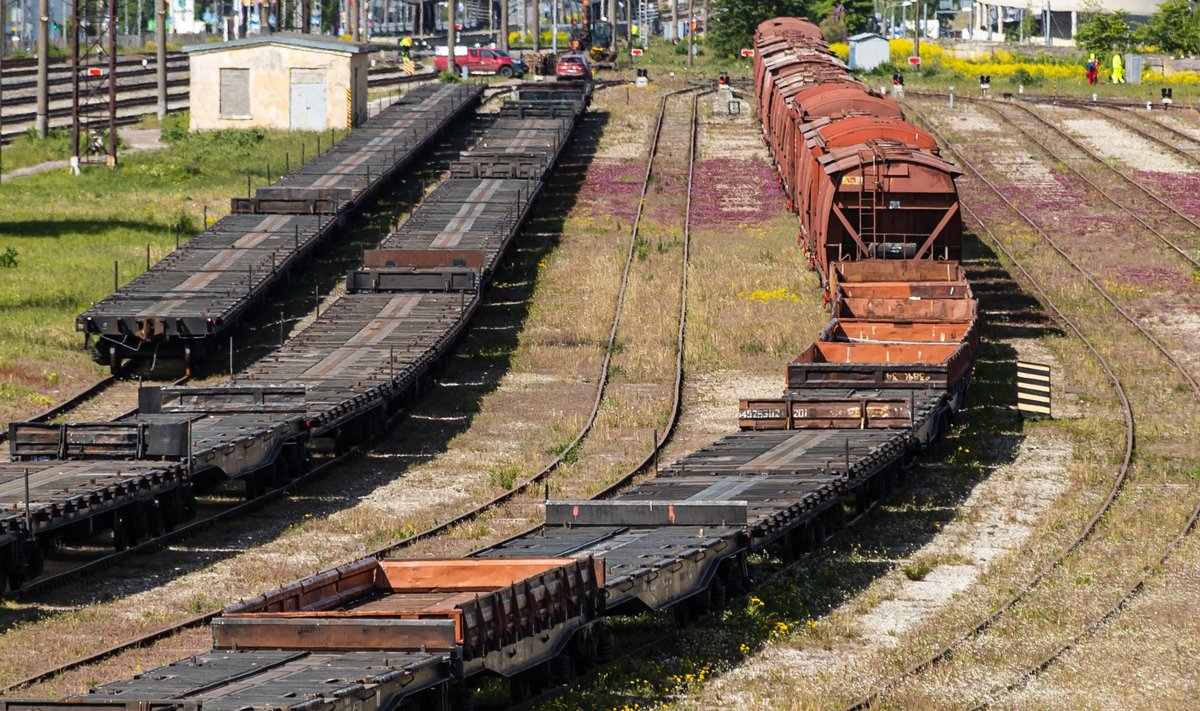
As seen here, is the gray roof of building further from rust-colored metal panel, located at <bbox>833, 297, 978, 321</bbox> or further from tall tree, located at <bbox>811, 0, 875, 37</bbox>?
tall tree, located at <bbox>811, 0, 875, 37</bbox>

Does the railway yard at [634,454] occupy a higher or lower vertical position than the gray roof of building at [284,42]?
lower

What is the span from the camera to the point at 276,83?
6394 centimetres

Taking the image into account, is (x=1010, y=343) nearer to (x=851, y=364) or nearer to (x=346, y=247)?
(x=851, y=364)

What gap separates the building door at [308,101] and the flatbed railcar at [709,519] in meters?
29.6

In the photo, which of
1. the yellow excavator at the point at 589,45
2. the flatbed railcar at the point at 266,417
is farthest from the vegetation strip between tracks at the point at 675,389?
the yellow excavator at the point at 589,45

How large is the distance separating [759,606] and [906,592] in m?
2.21

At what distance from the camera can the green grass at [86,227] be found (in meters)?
35.0

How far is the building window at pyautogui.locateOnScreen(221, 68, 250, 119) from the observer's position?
6438cm

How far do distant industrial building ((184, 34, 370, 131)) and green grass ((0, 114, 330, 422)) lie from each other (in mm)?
1080

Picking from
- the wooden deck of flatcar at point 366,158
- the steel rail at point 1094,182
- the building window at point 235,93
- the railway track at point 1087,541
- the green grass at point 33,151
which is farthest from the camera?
the building window at point 235,93

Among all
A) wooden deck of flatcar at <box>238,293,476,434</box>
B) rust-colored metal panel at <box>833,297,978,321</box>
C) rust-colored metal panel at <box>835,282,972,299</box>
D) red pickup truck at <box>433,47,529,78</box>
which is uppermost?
red pickup truck at <box>433,47,529,78</box>

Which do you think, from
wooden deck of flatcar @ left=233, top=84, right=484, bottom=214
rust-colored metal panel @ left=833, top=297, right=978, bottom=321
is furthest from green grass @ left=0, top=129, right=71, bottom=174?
rust-colored metal panel @ left=833, top=297, right=978, bottom=321

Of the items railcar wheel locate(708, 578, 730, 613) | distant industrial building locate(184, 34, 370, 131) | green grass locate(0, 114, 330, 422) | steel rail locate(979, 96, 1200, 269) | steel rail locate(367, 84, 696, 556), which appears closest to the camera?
railcar wheel locate(708, 578, 730, 613)

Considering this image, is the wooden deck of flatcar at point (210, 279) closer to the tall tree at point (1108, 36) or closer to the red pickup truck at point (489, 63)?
the red pickup truck at point (489, 63)
